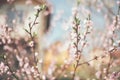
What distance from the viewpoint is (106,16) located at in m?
11.5

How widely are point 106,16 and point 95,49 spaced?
155 cm

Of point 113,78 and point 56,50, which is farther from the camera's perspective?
point 56,50

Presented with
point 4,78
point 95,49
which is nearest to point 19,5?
point 95,49

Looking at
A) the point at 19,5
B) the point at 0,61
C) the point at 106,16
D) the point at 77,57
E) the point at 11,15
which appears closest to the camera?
the point at 77,57

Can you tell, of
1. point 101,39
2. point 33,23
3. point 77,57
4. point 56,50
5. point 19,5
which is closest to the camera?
point 33,23

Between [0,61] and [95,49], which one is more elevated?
[0,61]

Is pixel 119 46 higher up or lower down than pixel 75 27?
lower down

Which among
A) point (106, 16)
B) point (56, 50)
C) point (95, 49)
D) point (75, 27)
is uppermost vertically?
point (75, 27)

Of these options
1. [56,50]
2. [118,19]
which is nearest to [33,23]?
[118,19]

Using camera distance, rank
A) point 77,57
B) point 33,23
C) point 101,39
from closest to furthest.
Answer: point 33,23, point 77,57, point 101,39

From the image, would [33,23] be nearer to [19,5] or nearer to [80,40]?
[80,40]

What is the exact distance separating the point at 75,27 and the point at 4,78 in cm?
209

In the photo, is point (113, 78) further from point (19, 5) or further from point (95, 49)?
point (19, 5)

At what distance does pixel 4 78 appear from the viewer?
6.99 meters
